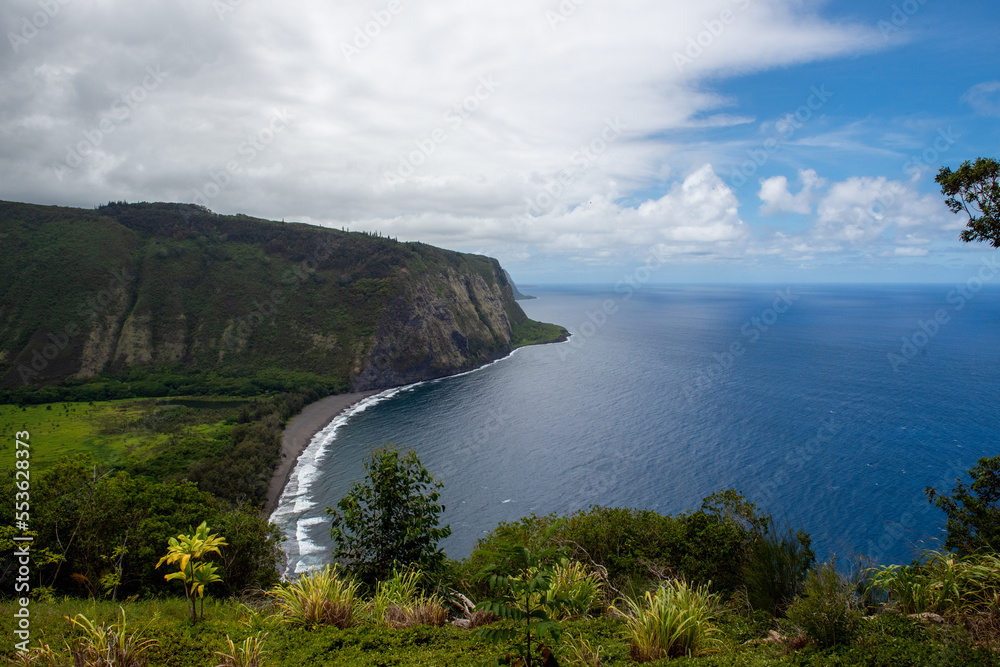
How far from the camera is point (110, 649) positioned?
25.1 ft

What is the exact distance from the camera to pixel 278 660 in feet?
26.2

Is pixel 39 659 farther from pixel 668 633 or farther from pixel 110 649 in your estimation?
pixel 668 633

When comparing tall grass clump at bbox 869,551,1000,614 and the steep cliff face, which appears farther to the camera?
the steep cliff face

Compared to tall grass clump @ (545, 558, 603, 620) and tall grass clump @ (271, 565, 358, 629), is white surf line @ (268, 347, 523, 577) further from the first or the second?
tall grass clump @ (545, 558, 603, 620)

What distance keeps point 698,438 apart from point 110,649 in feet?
198

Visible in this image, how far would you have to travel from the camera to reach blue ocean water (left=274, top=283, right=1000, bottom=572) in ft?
141

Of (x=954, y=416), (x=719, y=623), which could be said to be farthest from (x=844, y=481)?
(x=719, y=623)

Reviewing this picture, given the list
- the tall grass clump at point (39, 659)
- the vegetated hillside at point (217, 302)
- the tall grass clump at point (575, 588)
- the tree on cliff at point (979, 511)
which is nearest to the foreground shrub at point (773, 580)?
the tall grass clump at point (575, 588)

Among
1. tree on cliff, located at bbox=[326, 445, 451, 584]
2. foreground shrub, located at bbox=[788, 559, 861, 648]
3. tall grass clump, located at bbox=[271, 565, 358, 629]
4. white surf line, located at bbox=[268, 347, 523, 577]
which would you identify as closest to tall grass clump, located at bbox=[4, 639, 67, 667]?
tall grass clump, located at bbox=[271, 565, 358, 629]

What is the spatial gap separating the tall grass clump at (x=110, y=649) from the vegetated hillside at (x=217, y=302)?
91.2 m

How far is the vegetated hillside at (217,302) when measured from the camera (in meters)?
99.1

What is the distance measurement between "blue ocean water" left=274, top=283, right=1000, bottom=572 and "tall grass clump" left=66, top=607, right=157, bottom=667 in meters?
24.2

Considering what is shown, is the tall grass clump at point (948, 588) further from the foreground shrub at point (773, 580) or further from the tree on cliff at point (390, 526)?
the tree on cliff at point (390, 526)

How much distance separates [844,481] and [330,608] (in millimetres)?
51182
